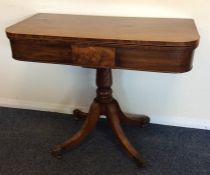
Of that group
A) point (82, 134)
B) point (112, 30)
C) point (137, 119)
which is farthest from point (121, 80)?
point (112, 30)

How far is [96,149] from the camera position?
1513 millimetres

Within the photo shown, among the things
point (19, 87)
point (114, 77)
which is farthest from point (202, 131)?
point (19, 87)

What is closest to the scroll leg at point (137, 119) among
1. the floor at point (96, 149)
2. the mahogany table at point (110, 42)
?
the floor at point (96, 149)

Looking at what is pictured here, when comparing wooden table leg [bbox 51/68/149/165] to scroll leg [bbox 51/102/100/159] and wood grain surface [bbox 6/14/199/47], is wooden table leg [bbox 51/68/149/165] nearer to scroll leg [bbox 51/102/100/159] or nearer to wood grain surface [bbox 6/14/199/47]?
scroll leg [bbox 51/102/100/159]

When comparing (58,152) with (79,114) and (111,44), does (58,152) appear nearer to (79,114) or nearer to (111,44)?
(79,114)

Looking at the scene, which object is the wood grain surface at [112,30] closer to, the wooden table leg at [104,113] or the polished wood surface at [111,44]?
the polished wood surface at [111,44]

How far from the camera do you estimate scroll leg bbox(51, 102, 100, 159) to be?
145 cm

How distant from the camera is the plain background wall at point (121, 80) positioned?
4.54 feet

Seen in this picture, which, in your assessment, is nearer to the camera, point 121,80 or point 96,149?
point 96,149

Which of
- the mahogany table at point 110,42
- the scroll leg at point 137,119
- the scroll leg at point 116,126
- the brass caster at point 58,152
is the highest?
the mahogany table at point 110,42

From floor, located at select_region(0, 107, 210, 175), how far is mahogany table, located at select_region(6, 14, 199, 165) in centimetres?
55

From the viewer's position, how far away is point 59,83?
1.73m

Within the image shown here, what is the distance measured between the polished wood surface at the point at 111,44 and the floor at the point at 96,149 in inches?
21.9

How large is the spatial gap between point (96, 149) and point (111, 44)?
2.22 ft
